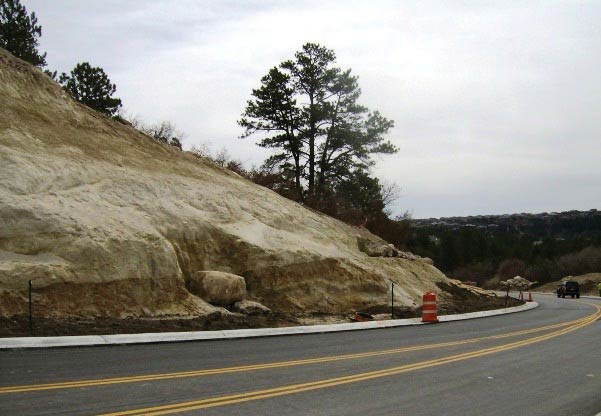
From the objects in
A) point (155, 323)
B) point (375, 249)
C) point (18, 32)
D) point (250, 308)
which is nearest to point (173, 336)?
point (155, 323)

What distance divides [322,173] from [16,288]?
2912cm

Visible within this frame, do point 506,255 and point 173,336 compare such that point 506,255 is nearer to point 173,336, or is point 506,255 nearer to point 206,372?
point 173,336

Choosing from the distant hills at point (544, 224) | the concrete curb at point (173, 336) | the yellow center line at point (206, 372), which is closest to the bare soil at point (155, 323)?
the concrete curb at point (173, 336)

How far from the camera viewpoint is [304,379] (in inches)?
384

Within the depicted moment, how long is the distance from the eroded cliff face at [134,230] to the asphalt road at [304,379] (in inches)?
172

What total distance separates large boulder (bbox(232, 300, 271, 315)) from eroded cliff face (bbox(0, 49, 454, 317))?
1155mm

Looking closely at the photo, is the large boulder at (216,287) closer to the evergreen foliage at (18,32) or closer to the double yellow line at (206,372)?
the double yellow line at (206,372)

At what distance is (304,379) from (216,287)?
10.8 metres

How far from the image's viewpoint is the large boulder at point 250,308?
66.4 ft

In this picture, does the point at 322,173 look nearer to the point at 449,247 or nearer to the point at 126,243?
the point at 126,243

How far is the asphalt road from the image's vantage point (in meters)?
7.71

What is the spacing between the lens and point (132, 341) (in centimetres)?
1397

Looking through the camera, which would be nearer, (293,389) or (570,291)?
(293,389)

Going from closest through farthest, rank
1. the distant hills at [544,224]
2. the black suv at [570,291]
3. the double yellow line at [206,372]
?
1. the double yellow line at [206,372]
2. the black suv at [570,291]
3. the distant hills at [544,224]
